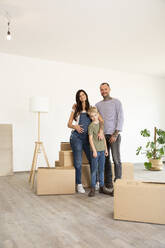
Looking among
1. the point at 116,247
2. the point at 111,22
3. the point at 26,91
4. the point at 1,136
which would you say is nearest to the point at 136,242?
the point at 116,247

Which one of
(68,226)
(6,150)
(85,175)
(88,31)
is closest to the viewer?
(68,226)

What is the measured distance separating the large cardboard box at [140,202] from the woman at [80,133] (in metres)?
1.05

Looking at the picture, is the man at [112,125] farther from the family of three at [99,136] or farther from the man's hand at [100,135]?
the man's hand at [100,135]

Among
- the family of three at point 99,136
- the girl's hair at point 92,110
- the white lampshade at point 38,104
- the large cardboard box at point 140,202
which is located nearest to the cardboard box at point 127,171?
the family of three at point 99,136

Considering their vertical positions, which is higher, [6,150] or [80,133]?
[80,133]

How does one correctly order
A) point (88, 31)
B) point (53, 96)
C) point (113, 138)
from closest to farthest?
point (113, 138), point (88, 31), point (53, 96)

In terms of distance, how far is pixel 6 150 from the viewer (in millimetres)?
4578

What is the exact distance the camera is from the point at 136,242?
180cm

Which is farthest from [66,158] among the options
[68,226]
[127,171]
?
[68,226]

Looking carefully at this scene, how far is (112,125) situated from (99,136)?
317mm

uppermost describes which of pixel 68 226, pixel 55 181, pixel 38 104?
pixel 38 104

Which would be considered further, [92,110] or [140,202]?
[92,110]

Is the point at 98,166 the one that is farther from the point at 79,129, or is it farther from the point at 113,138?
the point at 79,129

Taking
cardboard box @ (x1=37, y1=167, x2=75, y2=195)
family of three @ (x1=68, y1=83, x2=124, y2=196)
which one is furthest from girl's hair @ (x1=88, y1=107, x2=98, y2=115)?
cardboard box @ (x1=37, y1=167, x2=75, y2=195)
